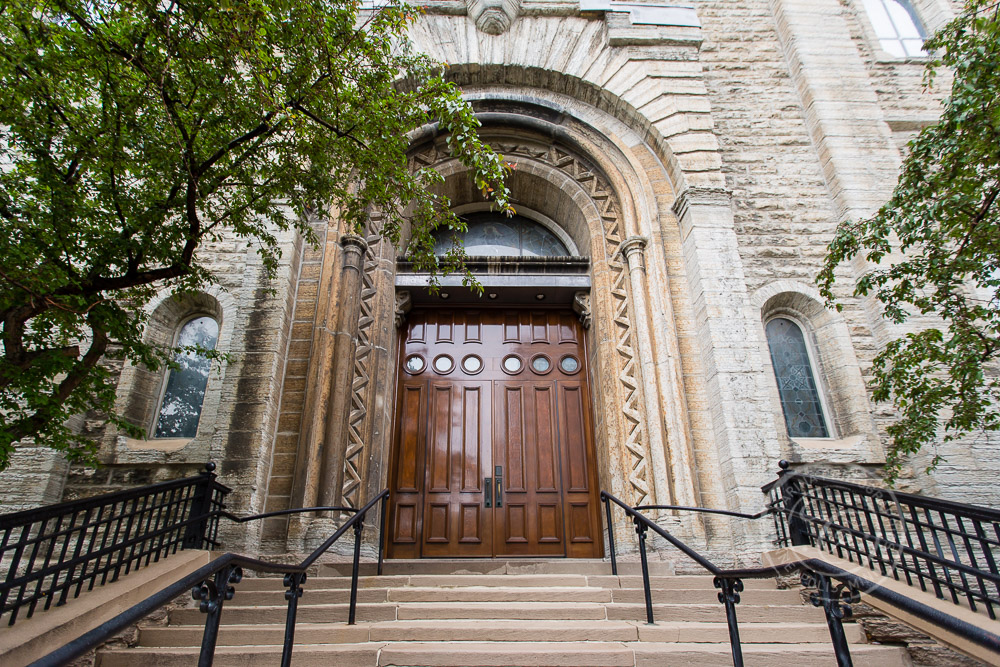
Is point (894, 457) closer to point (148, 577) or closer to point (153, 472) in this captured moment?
point (148, 577)

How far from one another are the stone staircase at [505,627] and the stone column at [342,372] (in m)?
1.13

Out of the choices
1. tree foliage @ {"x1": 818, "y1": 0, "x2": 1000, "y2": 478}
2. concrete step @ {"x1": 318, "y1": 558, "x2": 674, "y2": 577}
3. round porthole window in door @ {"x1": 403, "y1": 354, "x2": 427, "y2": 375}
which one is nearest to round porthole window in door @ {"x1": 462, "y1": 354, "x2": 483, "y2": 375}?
round porthole window in door @ {"x1": 403, "y1": 354, "x2": 427, "y2": 375}

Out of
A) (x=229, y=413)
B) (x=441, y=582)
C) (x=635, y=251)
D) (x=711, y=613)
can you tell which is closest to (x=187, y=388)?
(x=229, y=413)

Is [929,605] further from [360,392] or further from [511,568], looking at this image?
[360,392]

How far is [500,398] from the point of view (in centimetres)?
799

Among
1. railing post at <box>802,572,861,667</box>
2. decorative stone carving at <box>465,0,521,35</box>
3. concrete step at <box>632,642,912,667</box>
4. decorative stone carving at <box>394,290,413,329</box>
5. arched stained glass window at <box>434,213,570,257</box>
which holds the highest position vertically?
decorative stone carving at <box>465,0,521,35</box>

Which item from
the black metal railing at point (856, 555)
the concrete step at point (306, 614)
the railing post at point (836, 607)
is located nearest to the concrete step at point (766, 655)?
the black metal railing at point (856, 555)

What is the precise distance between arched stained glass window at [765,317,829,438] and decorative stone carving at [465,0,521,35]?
6.14 m

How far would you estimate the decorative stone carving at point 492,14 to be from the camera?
877 cm

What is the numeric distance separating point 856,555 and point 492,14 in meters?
8.60

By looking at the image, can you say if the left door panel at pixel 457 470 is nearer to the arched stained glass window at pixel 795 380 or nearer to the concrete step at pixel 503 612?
the concrete step at pixel 503 612

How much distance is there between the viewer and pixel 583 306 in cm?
826

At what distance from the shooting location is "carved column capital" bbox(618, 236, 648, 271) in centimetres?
769

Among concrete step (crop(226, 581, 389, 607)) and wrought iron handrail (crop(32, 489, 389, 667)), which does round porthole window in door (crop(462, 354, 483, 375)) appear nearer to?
concrete step (crop(226, 581, 389, 607))
